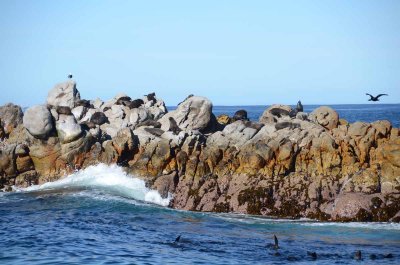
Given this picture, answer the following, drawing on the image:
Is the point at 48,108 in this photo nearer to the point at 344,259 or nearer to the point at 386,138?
the point at 386,138

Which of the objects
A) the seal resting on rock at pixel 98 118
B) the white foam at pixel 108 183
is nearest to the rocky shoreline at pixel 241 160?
the white foam at pixel 108 183

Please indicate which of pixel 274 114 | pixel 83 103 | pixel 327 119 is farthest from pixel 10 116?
pixel 327 119

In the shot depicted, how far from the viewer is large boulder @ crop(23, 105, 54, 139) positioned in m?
31.6

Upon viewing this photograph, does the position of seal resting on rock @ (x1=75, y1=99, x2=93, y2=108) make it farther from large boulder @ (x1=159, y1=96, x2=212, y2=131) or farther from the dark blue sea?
the dark blue sea

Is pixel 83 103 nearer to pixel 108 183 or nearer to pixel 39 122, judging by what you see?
pixel 39 122

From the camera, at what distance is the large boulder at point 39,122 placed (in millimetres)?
31641

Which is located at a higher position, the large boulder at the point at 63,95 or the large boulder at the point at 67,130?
the large boulder at the point at 63,95

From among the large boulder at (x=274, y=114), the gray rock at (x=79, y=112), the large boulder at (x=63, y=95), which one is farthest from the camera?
the large boulder at (x=63, y=95)

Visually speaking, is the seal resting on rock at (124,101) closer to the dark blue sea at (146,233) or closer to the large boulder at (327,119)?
the dark blue sea at (146,233)

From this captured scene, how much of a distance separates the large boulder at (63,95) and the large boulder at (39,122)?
6.57 m

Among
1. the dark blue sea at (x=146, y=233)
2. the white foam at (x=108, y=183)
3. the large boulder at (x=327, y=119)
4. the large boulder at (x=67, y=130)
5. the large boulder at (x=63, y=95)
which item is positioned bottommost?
the dark blue sea at (x=146, y=233)

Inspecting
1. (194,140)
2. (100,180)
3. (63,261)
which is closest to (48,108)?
(100,180)

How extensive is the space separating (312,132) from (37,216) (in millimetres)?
14083

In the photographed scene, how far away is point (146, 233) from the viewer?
21.8 meters
